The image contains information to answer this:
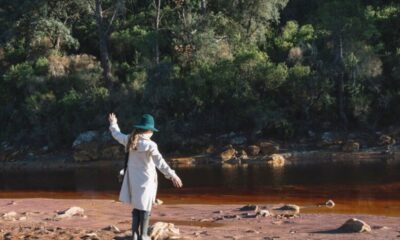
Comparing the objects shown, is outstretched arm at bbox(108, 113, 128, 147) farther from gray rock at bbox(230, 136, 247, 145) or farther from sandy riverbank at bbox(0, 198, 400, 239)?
gray rock at bbox(230, 136, 247, 145)

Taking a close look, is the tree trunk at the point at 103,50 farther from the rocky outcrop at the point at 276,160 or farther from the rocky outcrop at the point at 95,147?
the rocky outcrop at the point at 276,160

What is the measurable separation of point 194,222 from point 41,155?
892 inches

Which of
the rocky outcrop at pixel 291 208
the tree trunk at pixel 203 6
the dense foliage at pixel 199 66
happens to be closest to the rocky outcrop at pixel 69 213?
the rocky outcrop at pixel 291 208

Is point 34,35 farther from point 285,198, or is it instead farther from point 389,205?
point 389,205

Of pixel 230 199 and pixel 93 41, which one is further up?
pixel 93 41

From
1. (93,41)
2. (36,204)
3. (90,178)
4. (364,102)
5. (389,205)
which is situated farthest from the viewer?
(93,41)

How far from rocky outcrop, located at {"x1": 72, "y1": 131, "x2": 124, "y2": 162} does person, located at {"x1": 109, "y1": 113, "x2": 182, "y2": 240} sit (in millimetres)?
21713

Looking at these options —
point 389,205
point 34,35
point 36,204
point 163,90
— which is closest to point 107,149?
point 163,90

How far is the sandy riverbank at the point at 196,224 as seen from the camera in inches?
347

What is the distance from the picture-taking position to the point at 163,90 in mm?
30188

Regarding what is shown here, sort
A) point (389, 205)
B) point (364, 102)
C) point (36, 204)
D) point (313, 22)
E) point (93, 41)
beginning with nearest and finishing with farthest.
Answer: point (389, 205), point (36, 204), point (364, 102), point (313, 22), point (93, 41)

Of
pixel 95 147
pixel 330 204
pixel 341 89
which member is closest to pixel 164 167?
pixel 330 204

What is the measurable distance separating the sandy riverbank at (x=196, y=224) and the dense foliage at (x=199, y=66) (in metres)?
15.7

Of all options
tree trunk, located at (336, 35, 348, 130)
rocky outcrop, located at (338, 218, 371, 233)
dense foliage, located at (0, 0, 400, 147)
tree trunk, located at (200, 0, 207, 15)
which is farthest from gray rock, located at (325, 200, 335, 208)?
tree trunk, located at (200, 0, 207, 15)
